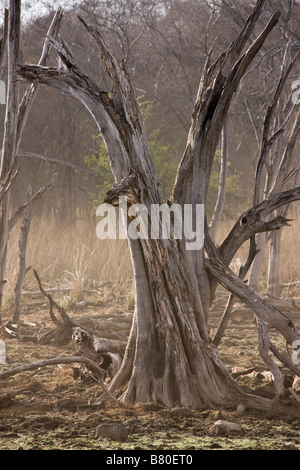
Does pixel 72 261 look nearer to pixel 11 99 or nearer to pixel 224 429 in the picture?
pixel 11 99

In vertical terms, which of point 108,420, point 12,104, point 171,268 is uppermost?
point 12,104

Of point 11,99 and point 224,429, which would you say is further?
point 11,99

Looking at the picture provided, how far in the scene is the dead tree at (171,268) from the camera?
2631 mm

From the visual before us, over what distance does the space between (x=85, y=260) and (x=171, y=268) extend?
17.2 ft

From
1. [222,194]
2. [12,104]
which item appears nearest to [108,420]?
[12,104]

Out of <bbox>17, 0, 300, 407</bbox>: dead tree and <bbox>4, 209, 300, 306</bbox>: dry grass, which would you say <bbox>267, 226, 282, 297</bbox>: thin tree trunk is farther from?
<bbox>17, 0, 300, 407</bbox>: dead tree

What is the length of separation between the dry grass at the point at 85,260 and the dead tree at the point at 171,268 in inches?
127

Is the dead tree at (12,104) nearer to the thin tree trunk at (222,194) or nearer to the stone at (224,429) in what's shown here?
the thin tree trunk at (222,194)

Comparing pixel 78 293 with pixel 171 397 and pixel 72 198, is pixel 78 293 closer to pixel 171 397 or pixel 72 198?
pixel 171 397

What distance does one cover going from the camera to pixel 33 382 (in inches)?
119

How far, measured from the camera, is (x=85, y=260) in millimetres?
7773

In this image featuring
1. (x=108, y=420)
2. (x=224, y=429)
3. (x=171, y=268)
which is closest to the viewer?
(x=224, y=429)
